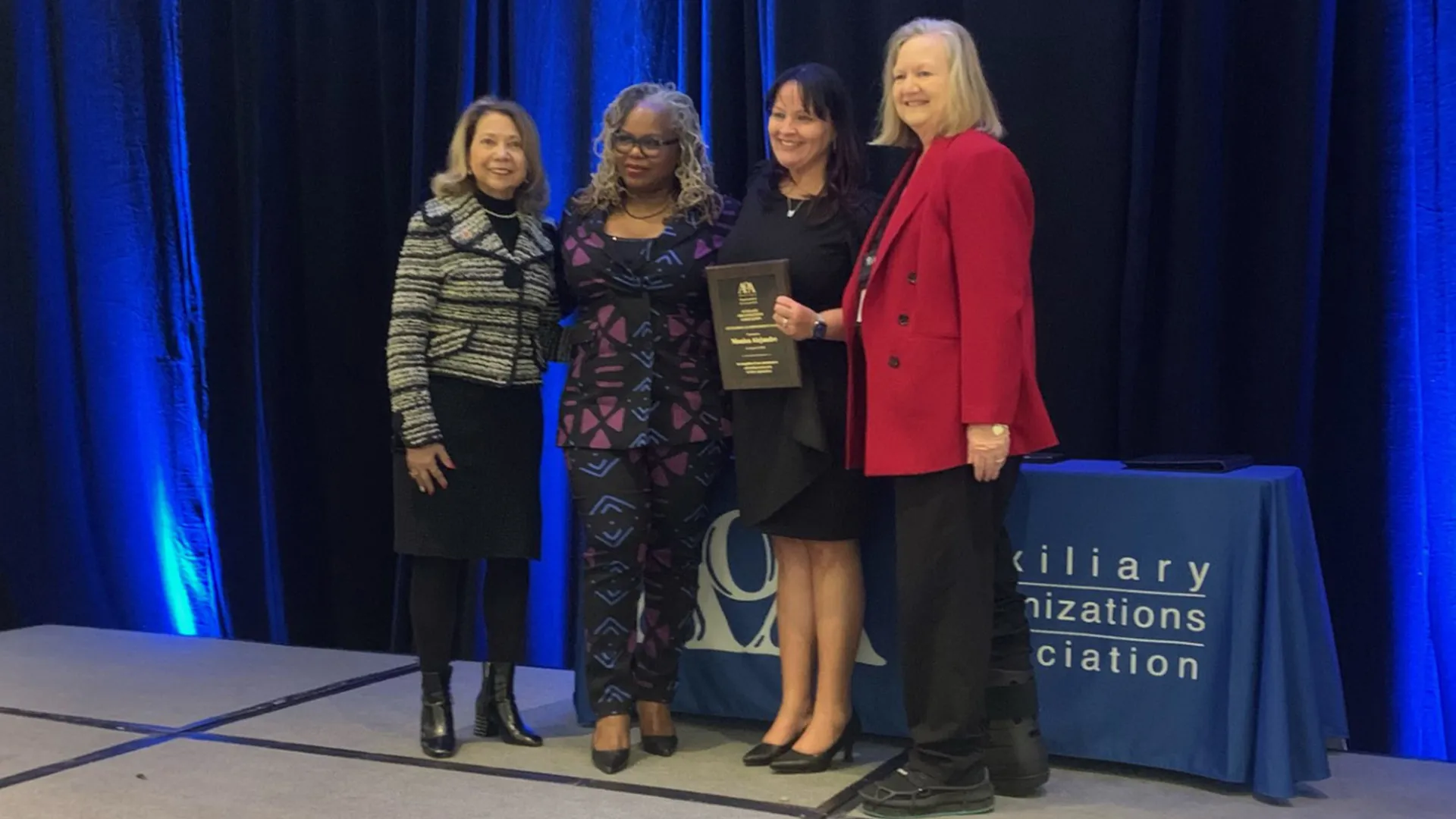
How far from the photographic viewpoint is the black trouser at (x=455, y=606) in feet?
8.73

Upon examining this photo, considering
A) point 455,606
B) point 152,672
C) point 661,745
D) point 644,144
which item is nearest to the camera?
point 644,144

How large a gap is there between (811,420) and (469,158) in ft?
2.95

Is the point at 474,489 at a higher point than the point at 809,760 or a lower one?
higher

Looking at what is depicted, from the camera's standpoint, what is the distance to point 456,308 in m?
2.60

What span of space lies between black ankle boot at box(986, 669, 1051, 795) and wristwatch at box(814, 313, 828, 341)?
0.67m

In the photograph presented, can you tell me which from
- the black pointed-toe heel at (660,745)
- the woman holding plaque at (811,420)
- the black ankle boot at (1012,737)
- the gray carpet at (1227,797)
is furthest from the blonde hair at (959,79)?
the black pointed-toe heel at (660,745)

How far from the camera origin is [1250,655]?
2293mm

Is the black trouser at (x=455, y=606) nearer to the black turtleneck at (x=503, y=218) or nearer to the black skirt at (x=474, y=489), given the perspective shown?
the black skirt at (x=474, y=489)

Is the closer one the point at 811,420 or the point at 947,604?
the point at 947,604

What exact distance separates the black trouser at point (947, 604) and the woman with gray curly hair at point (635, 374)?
0.50m

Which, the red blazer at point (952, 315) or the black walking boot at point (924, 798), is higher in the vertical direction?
the red blazer at point (952, 315)

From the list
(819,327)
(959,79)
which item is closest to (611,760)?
(819,327)

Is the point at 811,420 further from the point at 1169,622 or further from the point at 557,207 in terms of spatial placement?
the point at 557,207

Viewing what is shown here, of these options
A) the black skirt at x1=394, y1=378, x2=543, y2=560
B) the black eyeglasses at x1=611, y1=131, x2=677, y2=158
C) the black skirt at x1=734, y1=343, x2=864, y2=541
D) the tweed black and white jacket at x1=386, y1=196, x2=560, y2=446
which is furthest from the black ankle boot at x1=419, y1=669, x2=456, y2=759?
the black eyeglasses at x1=611, y1=131, x2=677, y2=158
